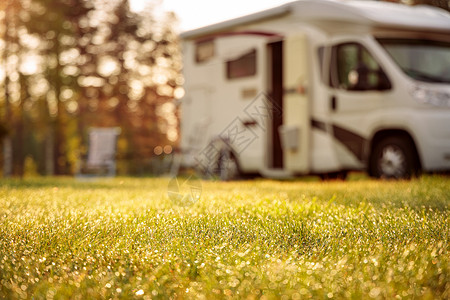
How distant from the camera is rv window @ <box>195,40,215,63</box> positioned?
1198cm

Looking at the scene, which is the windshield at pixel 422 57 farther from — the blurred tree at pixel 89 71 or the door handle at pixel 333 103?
the blurred tree at pixel 89 71

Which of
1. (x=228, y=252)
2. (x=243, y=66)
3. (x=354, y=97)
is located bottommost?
(x=228, y=252)

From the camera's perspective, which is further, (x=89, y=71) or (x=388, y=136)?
(x=89, y=71)

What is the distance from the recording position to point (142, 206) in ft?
15.9

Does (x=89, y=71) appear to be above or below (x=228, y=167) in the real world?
above

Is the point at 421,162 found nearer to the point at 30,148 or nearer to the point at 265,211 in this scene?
the point at 265,211

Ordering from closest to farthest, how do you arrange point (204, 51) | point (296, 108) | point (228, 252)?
point (228, 252) → point (296, 108) → point (204, 51)

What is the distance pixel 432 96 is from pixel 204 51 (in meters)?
5.09

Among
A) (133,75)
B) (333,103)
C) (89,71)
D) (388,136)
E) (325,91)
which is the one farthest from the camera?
(133,75)

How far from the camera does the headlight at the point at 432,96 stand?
8453mm

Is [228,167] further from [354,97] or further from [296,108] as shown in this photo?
[354,97]

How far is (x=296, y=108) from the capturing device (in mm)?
10031

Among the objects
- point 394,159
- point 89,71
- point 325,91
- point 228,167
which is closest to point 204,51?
point 228,167

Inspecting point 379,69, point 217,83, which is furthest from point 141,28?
point 379,69
